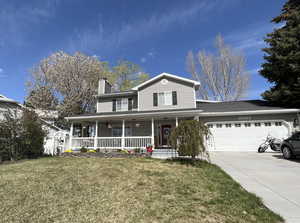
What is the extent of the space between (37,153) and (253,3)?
17.6 meters

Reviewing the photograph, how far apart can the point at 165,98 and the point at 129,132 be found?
A: 14.5 ft

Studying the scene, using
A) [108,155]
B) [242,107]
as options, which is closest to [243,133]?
[242,107]

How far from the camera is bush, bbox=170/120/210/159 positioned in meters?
6.69

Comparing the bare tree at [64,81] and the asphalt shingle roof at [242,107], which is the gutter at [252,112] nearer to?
the asphalt shingle roof at [242,107]

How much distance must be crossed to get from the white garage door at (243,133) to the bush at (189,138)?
223 inches

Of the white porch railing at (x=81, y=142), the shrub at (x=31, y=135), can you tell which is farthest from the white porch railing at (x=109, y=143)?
the shrub at (x=31, y=135)

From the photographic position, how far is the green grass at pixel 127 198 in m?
2.88

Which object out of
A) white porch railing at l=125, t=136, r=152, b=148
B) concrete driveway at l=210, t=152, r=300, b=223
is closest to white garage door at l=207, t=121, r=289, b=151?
white porch railing at l=125, t=136, r=152, b=148

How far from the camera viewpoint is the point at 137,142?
1136 cm

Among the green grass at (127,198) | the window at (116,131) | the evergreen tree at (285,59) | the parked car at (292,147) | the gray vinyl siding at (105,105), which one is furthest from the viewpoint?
the gray vinyl siding at (105,105)

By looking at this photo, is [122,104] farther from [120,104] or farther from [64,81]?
[64,81]

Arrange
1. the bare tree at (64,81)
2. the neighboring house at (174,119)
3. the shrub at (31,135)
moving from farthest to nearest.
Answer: the bare tree at (64,81) → the neighboring house at (174,119) → the shrub at (31,135)

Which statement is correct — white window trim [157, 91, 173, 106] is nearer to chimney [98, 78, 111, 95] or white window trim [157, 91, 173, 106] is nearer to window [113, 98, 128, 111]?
window [113, 98, 128, 111]

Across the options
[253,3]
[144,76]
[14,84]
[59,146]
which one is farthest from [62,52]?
[253,3]
